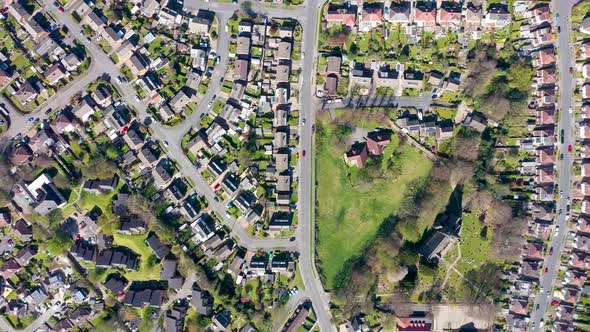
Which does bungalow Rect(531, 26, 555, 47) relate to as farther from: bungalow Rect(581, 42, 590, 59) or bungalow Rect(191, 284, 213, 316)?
bungalow Rect(191, 284, 213, 316)

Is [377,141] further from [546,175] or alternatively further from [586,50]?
[586,50]

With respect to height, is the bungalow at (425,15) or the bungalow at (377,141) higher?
the bungalow at (425,15)

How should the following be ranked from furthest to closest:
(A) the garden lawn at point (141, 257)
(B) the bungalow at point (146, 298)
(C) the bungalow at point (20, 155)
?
(A) the garden lawn at point (141, 257) → (C) the bungalow at point (20, 155) → (B) the bungalow at point (146, 298)

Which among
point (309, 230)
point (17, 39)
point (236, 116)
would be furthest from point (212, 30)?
point (309, 230)

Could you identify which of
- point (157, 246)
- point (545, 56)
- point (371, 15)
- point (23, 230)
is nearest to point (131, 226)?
point (157, 246)

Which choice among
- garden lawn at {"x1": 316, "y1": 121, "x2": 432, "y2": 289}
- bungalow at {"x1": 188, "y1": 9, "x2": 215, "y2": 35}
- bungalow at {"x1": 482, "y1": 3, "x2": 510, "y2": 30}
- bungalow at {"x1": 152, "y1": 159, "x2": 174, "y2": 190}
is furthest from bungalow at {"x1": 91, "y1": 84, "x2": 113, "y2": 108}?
bungalow at {"x1": 482, "y1": 3, "x2": 510, "y2": 30}

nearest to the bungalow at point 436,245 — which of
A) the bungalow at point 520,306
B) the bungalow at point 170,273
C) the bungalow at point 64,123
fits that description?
the bungalow at point 520,306

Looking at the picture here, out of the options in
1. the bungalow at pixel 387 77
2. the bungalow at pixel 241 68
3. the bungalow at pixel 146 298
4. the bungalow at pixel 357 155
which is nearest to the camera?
the bungalow at pixel 357 155

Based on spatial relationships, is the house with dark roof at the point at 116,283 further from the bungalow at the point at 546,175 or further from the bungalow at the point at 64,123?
the bungalow at the point at 546,175
